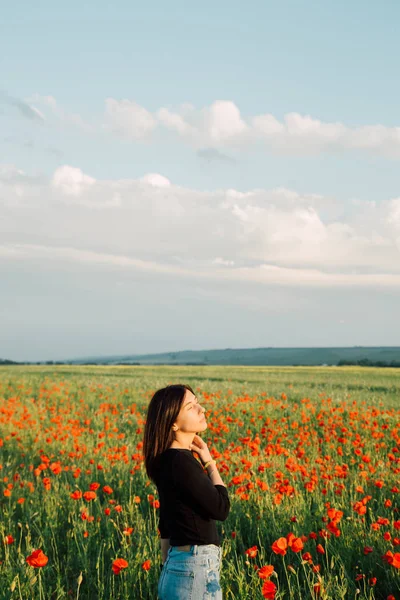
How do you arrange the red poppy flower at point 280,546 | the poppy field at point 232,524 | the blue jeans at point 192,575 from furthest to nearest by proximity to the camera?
the poppy field at point 232,524, the red poppy flower at point 280,546, the blue jeans at point 192,575

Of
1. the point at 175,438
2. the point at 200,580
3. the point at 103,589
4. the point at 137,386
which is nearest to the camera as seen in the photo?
the point at 200,580

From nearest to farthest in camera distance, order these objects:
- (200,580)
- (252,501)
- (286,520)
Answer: (200,580)
(286,520)
(252,501)

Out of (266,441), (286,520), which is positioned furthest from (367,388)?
(286,520)

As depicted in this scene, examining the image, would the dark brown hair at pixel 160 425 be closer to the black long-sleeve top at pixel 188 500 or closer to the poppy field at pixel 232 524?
the black long-sleeve top at pixel 188 500

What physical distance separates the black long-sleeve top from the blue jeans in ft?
0.18

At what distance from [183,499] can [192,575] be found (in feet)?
1.22

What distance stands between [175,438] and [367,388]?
1863cm

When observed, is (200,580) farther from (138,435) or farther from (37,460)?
(138,435)

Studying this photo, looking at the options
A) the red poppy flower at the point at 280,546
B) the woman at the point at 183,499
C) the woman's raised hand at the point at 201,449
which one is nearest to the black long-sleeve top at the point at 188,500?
the woman at the point at 183,499

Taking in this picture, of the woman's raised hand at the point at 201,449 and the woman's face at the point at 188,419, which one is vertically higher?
the woman's face at the point at 188,419

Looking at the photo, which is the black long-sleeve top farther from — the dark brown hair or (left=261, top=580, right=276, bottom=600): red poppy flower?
(left=261, top=580, right=276, bottom=600): red poppy flower

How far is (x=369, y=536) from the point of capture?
4293 millimetres

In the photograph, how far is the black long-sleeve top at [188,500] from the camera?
281 cm

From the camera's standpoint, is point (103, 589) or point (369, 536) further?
point (369, 536)
